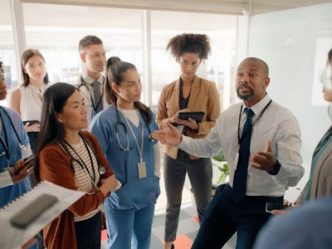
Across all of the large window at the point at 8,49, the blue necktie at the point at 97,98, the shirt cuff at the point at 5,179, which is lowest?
the shirt cuff at the point at 5,179

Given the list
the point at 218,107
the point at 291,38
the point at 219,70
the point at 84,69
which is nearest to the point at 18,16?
the point at 84,69

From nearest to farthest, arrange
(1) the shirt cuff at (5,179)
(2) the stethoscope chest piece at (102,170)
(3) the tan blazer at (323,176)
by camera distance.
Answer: (3) the tan blazer at (323,176), (1) the shirt cuff at (5,179), (2) the stethoscope chest piece at (102,170)

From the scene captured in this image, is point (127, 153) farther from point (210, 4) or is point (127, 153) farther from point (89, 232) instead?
point (210, 4)

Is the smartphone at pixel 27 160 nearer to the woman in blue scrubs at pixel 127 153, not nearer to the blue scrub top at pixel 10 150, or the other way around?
the blue scrub top at pixel 10 150

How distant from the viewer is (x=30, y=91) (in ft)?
7.61

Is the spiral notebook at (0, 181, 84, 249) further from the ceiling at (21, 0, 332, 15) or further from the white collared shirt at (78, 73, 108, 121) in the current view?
the ceiling at (21, 0, 332, 15)

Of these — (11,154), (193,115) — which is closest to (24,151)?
(11,154)

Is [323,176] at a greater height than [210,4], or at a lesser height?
lesser

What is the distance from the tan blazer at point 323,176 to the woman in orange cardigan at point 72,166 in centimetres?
97

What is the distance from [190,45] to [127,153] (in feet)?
3.50

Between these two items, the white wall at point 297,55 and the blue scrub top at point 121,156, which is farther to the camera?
the white wall at point 297,55

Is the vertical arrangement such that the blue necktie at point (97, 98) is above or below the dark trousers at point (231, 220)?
above

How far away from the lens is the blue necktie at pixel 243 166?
1690 mm

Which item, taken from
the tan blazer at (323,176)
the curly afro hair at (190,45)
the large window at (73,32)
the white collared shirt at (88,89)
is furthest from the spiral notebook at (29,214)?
the large window at (73,32)
